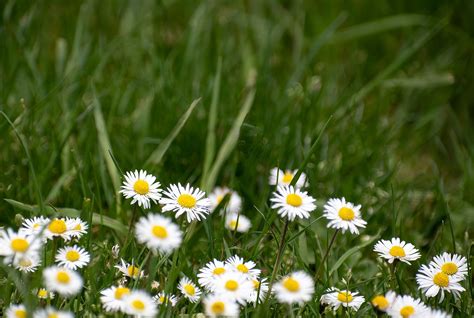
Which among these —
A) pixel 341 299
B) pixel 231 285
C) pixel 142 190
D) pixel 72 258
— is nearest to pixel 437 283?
pixel 341 299

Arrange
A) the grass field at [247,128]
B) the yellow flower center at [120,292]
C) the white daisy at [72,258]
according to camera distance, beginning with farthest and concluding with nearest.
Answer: the grass field at [247,128] < the white daisy at [72,258] < the yellow flower center at [120,292]

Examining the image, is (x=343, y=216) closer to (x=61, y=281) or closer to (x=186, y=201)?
(x=186, y=201)

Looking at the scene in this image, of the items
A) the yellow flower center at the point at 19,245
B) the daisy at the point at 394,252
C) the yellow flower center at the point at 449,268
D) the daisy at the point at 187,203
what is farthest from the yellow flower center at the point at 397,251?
the yellow flower center at the point at 19,245

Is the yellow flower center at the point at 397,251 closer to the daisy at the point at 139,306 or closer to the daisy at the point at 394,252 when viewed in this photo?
the daisy at the point at 394,252

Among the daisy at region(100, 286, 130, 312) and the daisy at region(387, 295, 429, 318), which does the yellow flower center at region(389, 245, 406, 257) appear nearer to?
the daisy at region(387, 295, 429, 318)

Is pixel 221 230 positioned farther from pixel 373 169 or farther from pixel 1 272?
Answer: pixel 373 169

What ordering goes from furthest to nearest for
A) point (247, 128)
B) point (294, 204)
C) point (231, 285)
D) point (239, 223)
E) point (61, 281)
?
point (247, 128) < point (239, 223) < point (294, 204) < point (231, 285) < point (61, 281)

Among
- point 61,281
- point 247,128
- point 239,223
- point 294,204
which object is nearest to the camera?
point 61,281
